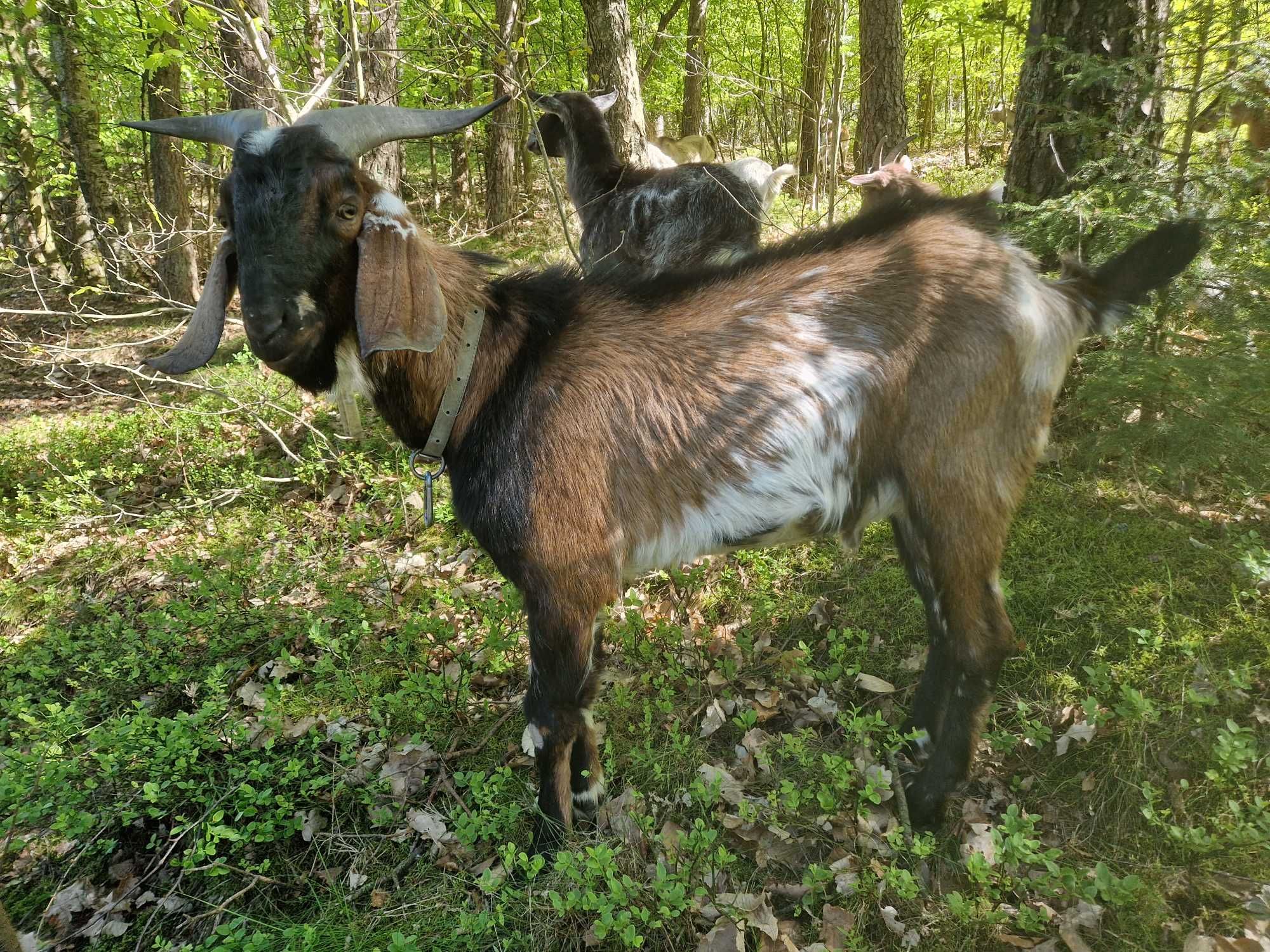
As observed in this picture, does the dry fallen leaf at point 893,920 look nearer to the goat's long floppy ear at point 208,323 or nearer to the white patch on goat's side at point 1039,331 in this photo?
the white patch on goat's side at point 1039,331

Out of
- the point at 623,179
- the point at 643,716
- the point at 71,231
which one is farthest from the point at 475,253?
the point at 71,231

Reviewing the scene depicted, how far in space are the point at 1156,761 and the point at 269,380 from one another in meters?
6.05

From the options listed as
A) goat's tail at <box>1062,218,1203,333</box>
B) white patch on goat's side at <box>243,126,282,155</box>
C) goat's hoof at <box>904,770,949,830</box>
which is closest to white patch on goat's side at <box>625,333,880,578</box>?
goat's tail at <box>1062,218,1203,333</box>

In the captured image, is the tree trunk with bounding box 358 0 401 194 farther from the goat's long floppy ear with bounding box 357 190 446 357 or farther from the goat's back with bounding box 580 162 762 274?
the goat's long floppy ear with bounding box 357 190 446 357

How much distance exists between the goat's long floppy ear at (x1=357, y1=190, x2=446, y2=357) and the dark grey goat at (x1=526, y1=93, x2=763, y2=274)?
2445mm

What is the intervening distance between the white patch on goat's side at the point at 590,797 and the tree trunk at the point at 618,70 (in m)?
4.86

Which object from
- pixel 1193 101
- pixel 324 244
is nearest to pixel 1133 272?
pixel 1193 101

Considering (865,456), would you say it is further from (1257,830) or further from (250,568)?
(250,568)

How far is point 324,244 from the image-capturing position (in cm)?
206

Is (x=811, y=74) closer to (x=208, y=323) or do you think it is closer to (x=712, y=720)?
(x=712, y=720)

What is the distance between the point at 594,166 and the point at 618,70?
4.68ft

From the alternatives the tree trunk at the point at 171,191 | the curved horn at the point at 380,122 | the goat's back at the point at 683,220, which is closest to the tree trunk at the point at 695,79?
the goat's back at the point at 683,220

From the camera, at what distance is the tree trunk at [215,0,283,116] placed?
3.69m

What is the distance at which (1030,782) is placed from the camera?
2566mm
